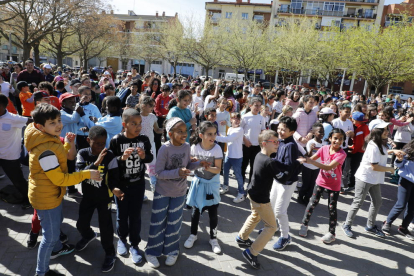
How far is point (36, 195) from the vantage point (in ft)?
8.52

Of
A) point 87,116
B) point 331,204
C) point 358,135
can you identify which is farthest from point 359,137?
point 87,116

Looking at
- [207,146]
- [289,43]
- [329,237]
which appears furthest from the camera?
[289,43]

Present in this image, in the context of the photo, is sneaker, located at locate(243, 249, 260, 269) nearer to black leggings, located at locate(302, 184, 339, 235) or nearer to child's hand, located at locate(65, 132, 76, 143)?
black leggings, located at locate(302, 184, 339, 235)

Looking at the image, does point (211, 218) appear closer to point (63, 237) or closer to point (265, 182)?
point (265, 182)

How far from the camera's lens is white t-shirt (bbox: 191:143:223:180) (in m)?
3.31

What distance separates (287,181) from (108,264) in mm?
2469

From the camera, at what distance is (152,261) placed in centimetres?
312

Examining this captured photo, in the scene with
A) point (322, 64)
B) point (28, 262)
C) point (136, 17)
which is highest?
point (136, 17)

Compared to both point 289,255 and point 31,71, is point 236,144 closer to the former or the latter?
point 289,255

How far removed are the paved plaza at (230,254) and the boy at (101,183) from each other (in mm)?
378

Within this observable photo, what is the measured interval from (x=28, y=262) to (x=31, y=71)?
7465 millimetres

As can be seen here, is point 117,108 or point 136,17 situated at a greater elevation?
point 136,17

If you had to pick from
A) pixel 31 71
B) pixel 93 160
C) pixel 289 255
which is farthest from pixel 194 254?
pixel 31 71

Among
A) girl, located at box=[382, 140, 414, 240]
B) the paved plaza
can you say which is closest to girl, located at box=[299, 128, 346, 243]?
the paved plaza
